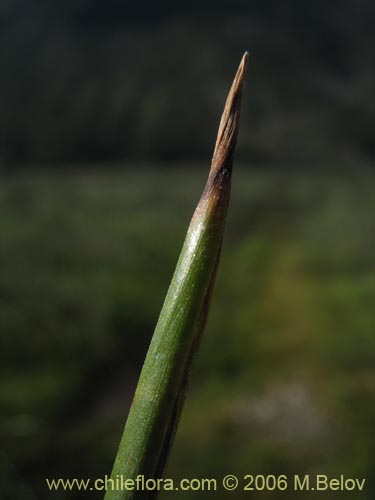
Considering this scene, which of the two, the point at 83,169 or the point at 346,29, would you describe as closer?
the point at 83,169

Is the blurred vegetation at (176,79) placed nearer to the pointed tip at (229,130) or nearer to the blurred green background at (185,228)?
the blurred green background at (185,228)

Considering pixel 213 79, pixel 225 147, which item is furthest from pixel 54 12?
pixel 225 147

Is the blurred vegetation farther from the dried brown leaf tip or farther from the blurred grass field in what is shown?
the dried brown leaf tip

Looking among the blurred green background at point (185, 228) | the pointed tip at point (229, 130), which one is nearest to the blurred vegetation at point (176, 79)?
the blurred green background at point (185, 228)

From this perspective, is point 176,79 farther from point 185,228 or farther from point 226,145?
point 226,145

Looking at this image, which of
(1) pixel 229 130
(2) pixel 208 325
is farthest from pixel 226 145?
(2) pixel 208 325

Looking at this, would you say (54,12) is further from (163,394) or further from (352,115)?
(163,394)
